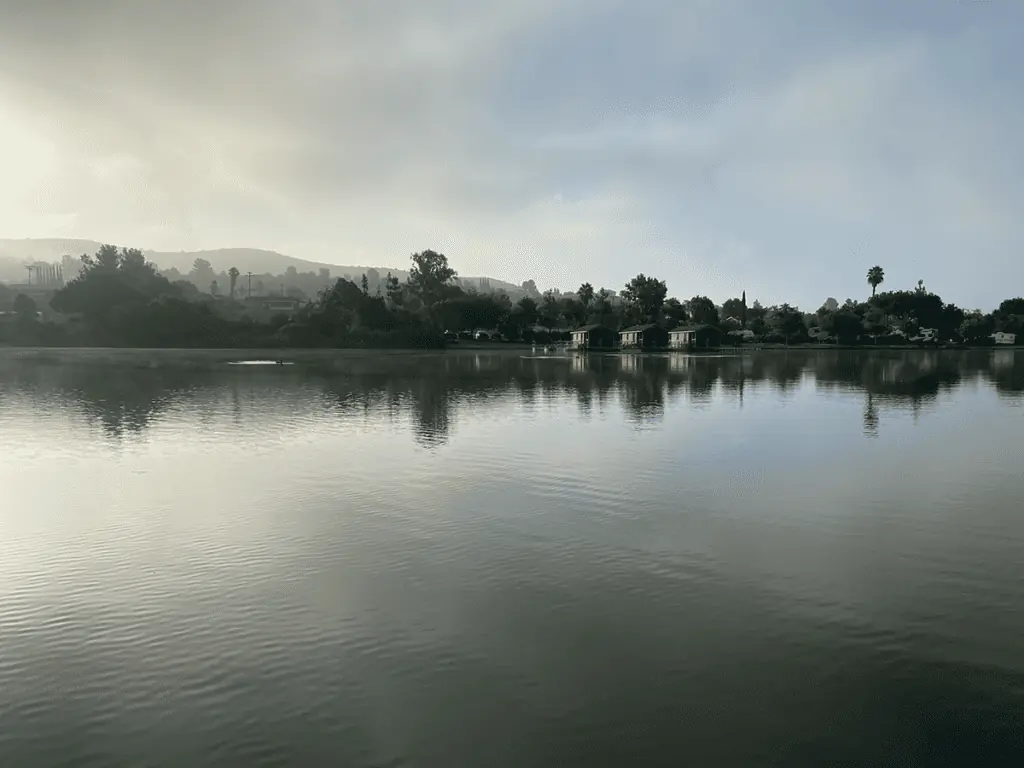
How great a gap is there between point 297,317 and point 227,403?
12115 cm

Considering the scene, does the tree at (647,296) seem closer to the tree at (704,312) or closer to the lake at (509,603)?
the tree at (704,312)

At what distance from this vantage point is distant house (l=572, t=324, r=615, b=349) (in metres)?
157

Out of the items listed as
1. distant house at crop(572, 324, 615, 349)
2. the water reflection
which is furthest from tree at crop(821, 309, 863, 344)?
the water reflection

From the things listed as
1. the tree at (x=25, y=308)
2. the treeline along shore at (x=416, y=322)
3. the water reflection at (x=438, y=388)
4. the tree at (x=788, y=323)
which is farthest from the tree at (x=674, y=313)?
the tree at (x=25, y=308)

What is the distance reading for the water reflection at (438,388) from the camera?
4034 centimetres

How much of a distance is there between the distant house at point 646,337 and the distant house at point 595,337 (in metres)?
3.94

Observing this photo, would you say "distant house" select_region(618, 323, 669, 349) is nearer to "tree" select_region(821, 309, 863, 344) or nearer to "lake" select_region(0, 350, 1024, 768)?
"tree" select_region(821, 309, 863, 344)

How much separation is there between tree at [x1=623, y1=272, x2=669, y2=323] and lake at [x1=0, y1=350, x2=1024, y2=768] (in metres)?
163

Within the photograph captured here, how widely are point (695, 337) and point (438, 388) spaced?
107 metres

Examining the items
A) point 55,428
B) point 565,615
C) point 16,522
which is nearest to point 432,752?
point 565,615

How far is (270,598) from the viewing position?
41.7ft

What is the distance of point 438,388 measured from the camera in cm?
5622

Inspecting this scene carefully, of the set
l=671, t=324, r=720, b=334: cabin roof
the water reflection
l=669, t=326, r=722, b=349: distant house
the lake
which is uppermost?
l=671, t=324, r=720, b=334: cabin roof

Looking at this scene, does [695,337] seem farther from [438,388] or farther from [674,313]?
[438,388]
